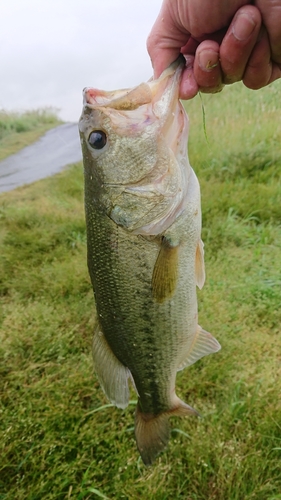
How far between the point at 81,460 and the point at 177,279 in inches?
51.1

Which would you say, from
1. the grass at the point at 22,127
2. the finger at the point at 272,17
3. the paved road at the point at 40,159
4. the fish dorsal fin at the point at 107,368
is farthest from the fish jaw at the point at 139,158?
the grass at the point at 22,127

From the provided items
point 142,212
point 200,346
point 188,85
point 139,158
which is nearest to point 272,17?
point 188,85

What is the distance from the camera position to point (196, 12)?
1.39 m

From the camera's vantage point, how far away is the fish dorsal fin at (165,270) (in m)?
1.45

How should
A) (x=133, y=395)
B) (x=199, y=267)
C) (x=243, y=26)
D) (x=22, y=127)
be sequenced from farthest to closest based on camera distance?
(x=22, y=127) → (x=133, y=395) → (x=199, y=267) → (x=243, y=26)

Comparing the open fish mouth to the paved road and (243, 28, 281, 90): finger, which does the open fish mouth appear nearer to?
(243, 28, 281, 90): finger

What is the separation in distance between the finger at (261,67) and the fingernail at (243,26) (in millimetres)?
85

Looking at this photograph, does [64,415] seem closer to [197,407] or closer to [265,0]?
[197,407]

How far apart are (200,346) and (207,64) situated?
112cm

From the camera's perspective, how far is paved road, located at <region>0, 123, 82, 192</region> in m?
7.73

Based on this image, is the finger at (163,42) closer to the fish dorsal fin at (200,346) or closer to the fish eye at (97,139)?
the fish eye at (97,139)

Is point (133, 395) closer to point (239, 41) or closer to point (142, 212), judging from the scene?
point (142, 212)

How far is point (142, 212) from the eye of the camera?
4.72 ft

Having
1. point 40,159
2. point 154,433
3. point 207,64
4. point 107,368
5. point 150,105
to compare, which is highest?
point 207,64
